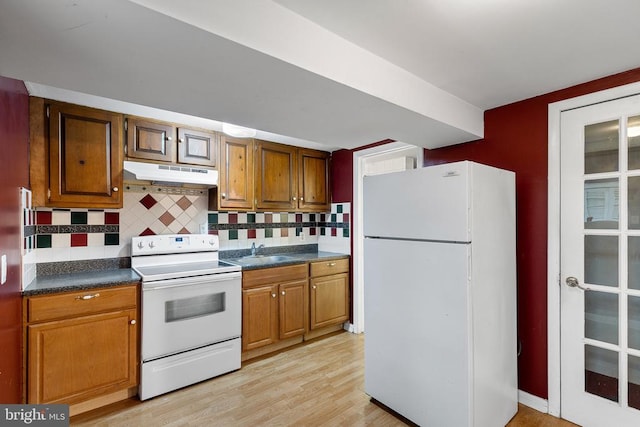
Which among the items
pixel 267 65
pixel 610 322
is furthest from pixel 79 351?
pixel 610 322

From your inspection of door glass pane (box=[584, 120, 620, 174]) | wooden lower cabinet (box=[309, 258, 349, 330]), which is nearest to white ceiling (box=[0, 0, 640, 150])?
door glass pane (box=[584, 120, 620, 174])

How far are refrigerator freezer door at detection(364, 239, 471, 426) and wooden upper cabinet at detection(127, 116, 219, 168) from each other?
1718mm

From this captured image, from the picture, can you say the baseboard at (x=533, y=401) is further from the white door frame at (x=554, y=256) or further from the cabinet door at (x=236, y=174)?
the cabinet door at (x=236, y=174)

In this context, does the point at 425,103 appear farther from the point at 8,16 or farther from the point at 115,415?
the point at 115,415

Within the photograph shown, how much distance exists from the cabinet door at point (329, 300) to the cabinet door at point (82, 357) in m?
1.64

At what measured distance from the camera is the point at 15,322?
167 cm

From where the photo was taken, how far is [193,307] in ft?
8.11

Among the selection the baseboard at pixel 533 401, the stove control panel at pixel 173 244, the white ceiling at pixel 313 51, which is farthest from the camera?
the stove control panel at pixel 173 244

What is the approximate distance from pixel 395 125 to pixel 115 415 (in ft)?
8.89

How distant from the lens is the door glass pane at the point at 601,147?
73.6 inches

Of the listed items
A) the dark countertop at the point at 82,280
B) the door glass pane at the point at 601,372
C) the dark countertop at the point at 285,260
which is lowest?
the door glass pane at the point at 601,372

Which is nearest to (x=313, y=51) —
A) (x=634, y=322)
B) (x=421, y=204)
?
(x=421, y=204)

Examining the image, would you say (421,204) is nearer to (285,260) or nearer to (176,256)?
(285,260)

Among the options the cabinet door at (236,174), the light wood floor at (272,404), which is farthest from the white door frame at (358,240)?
the cabinet door at (236,174)
